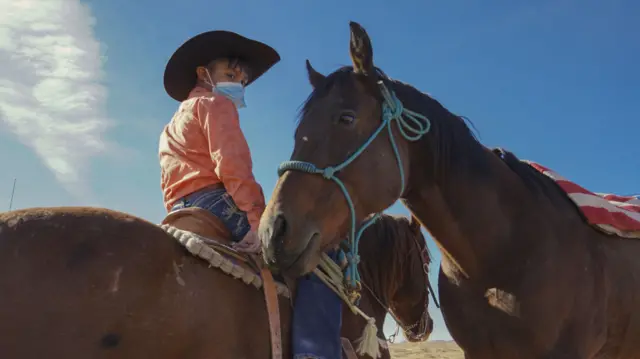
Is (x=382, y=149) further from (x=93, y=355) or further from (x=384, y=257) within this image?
(x=93, y=355)

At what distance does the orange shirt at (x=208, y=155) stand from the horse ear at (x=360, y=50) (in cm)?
81

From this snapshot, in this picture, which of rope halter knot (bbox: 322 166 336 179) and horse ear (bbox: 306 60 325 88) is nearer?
rope halter knot (bbox: 322 166 336 179)

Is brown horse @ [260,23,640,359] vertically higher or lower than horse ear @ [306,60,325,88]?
lower

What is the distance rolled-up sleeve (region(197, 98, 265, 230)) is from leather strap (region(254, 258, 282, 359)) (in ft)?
1.07

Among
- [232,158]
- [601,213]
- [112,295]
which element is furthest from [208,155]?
[601,213]

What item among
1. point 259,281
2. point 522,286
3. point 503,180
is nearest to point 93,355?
point 259,281

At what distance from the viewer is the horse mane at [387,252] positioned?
4.06 m

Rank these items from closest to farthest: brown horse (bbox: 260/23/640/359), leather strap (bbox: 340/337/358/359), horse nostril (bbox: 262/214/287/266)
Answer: horse nostril (bbox: 262/214/287/266)
brown horse (bbox: 260/23/640/359)
leather strap (bbox: 340/337/358/359)

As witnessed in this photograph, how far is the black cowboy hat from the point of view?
357cm

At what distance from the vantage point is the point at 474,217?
333 centimetres

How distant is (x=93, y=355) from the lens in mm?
2166

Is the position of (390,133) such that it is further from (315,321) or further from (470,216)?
(315,321)

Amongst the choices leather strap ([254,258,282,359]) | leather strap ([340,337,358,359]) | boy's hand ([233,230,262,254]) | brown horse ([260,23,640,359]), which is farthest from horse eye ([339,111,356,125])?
leather strap ([340,337,358,359])

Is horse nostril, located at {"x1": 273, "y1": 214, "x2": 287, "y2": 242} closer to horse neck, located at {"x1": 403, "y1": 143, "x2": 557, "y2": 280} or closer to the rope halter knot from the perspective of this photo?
the rope halter knot
